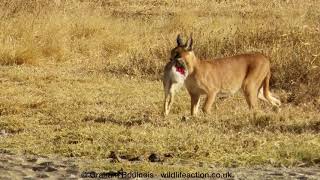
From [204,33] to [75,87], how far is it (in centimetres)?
415

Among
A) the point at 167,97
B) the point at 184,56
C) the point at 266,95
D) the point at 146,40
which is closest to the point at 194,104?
A: the point at 167,97

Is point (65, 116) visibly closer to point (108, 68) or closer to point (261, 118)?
point (261, 118)

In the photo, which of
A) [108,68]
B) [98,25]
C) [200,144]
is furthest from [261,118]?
[98,25]

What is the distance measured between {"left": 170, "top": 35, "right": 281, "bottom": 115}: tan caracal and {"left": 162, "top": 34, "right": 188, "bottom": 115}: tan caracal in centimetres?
6

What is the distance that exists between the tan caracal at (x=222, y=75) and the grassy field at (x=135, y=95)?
24 centimetres

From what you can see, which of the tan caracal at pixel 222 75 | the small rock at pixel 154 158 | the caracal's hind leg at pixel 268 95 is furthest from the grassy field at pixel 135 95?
the tan caracal at pixel 222 75

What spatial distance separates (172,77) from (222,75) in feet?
2.96

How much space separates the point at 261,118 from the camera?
29.4ft

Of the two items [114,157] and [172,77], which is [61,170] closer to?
[114,157]

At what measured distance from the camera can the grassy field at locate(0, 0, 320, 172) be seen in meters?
7.66

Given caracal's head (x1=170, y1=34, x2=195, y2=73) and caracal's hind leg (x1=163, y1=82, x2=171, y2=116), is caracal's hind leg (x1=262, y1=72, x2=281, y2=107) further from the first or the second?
caracal's hind leg (x1=163, y1=82, x2=171, y2=116)

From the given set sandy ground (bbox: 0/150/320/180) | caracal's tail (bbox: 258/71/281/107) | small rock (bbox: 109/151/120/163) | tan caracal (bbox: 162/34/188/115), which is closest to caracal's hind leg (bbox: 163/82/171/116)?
tan caracal (bbox: 162/34/188/115)

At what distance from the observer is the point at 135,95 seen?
37.6 feet

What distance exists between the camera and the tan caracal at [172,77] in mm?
9597
